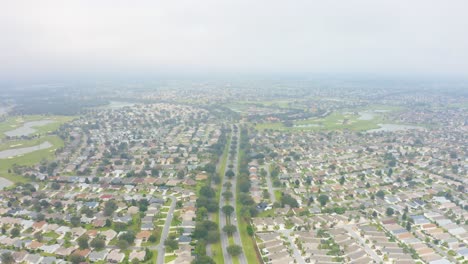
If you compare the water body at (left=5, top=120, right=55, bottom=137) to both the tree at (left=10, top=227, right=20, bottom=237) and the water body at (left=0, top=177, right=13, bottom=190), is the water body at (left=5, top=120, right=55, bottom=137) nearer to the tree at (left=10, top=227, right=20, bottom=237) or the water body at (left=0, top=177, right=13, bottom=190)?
the water body at (left=0, top=177, right=13, bottom=190)

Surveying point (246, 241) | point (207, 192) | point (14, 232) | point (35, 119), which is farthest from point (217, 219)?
point (35, 119)

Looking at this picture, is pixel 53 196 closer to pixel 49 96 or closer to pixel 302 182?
pixel 302 182

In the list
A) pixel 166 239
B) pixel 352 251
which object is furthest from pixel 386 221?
pixel 166 239

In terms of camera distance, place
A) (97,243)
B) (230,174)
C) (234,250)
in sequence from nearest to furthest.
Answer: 1. (234,250)
2. (97,243)
3. (230,174)

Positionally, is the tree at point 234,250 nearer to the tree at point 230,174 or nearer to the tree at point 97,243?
the tree at point 97,243

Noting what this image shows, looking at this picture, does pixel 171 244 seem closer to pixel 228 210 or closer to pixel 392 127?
pixel 228 210

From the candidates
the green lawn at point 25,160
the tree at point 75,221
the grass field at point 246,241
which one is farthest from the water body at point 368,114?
the tree at point 75,221
